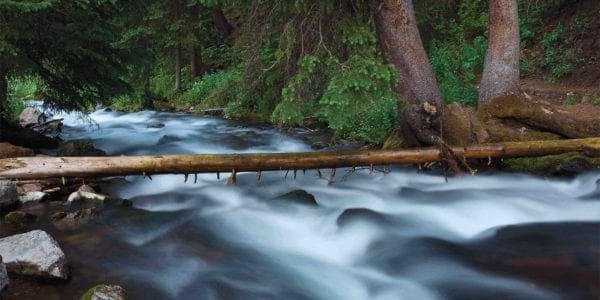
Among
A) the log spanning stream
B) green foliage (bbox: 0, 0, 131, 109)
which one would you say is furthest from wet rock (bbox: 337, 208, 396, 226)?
green foliage (bbox: 0, 0, 131, 109)

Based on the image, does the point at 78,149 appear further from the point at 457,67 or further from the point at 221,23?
the point at 221,23

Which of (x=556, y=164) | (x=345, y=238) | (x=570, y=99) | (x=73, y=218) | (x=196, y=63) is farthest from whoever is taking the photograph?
(x=196, y=63)

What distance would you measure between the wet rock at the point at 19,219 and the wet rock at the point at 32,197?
1.88ft

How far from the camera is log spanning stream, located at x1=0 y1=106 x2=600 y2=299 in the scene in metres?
4.93

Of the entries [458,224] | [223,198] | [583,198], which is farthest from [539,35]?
[223,198]

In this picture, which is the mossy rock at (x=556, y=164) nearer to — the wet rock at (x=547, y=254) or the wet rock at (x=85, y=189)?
the wet rock at (x=547, y=254)

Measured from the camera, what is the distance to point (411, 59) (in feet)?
25.2

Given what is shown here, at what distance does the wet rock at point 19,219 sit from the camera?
244 inches

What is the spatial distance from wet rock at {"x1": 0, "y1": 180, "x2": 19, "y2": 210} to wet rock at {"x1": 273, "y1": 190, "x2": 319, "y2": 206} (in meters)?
3.77

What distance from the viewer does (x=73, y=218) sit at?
643 centimetres

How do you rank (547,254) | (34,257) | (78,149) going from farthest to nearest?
1. (78,149)
2. (547,254)
3. (34,257)

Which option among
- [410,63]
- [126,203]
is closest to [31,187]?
[126,203]

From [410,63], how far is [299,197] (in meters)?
2.82

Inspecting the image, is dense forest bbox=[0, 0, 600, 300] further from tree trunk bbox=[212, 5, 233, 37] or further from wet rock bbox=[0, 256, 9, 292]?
tree trunk bbox=[212, 5, 233, 37]
